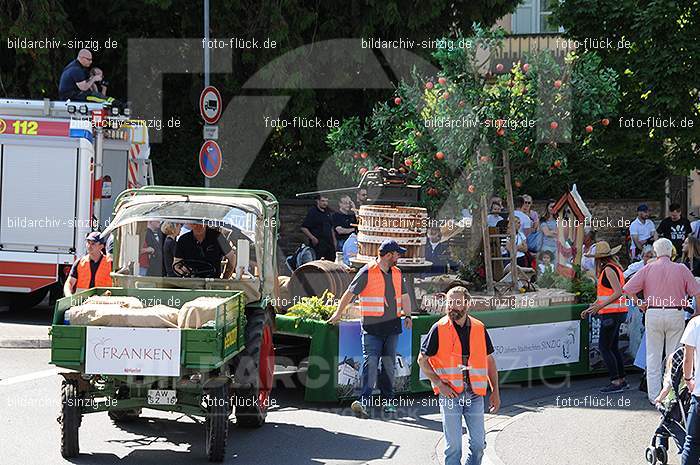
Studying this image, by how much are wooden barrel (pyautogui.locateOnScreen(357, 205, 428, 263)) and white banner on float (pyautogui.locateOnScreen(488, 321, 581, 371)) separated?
1.45 m

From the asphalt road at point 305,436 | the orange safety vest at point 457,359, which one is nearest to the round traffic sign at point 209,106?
the asphalt road at point 305,436

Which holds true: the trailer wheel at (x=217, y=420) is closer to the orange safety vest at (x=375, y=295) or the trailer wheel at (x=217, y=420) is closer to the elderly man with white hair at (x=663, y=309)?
the orange safety vest at (x=375, y=295)

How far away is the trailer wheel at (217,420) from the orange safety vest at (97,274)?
3.13m

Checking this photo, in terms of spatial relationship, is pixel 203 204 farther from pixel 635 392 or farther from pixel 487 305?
pixel 635 392

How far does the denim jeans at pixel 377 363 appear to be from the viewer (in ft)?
41.4

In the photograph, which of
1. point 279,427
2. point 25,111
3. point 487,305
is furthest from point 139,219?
point 25,111

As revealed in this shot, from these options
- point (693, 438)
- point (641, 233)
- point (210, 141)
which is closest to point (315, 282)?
point (693, 438)

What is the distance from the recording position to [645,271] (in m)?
13.2

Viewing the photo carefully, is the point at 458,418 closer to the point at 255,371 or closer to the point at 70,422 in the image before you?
the point at 255,371

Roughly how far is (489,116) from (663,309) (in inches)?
140

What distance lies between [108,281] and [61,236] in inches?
227

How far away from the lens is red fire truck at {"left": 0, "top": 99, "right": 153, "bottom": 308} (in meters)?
18.1

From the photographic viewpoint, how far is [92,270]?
1282 centimetres

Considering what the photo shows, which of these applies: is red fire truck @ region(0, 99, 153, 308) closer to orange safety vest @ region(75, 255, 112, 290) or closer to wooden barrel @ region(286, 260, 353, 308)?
wooden barrel @ region(286, 260, 353, 308)
